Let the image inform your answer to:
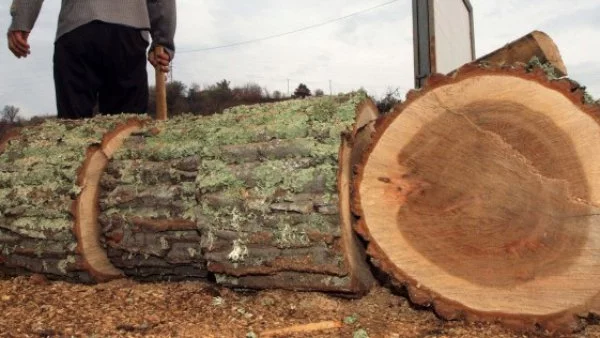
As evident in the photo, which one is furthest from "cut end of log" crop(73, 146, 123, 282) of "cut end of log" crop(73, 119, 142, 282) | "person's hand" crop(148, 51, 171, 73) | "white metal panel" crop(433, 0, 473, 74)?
"white metal panel" crop(433, 0, 473, 74)

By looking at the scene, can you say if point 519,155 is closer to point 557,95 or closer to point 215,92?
point 557,95

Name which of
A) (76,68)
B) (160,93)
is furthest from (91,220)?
(160,93)

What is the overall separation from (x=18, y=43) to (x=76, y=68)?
0.36 meters

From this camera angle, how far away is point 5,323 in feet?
6.56

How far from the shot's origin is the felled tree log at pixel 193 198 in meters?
2.04

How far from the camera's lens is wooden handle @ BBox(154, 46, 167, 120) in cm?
338

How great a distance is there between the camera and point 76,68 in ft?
9.85

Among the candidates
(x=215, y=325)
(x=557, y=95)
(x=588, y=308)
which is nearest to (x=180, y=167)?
(x=215, y=325)

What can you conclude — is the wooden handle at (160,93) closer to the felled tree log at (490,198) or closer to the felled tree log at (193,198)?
the felled tree log at (193,198)

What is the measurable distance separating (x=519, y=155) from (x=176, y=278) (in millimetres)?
1538

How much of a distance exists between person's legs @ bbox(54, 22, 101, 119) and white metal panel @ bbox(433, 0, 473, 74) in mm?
2601

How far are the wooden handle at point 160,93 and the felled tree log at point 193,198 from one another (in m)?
→ 0.66

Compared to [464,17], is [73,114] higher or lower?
lower

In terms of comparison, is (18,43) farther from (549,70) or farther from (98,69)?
(549,70)
